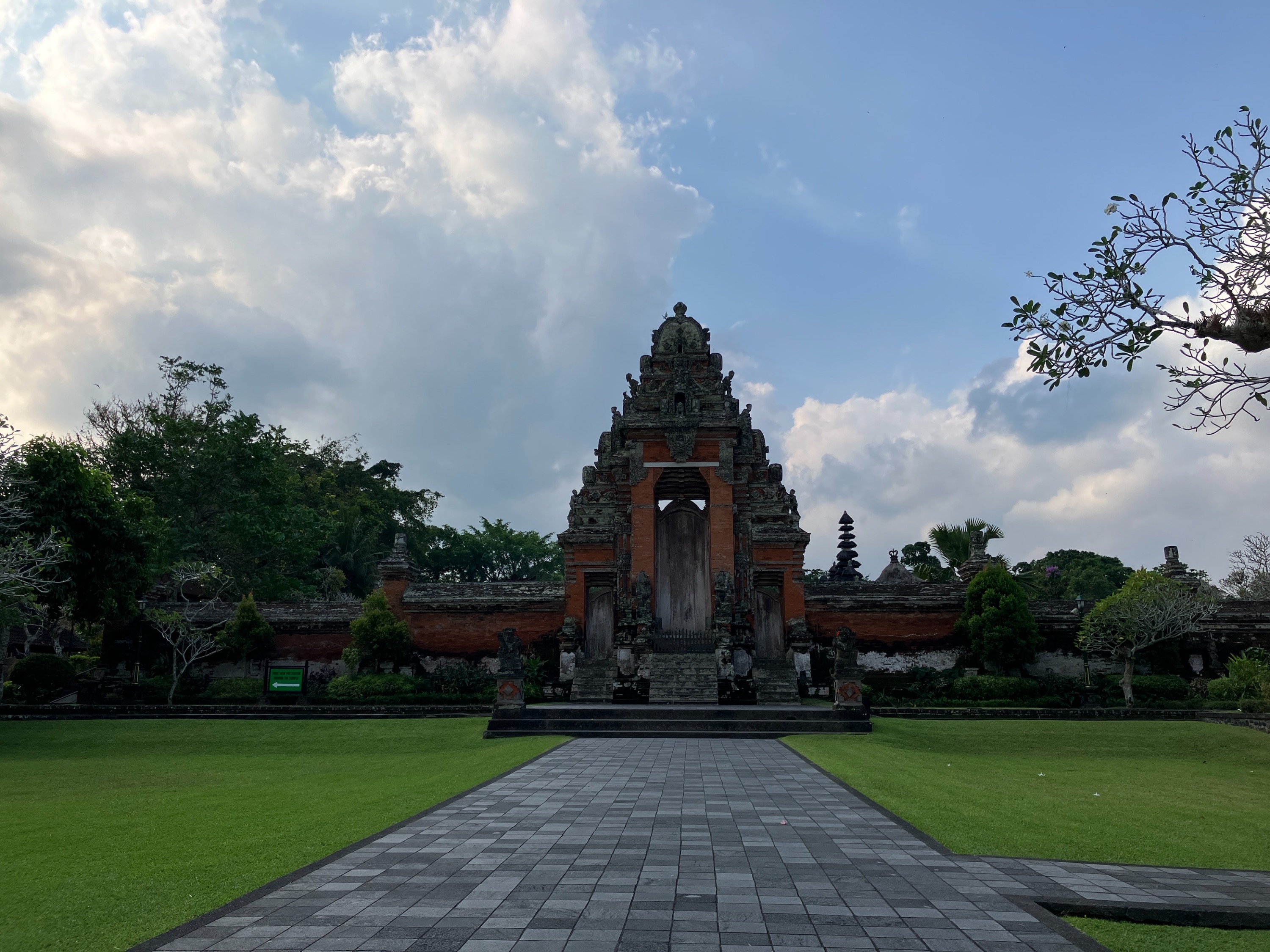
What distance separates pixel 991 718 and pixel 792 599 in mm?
5537

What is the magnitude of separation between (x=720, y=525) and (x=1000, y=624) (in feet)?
26.3

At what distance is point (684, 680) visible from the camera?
18.9m

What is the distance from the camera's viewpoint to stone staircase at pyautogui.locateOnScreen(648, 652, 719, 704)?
60.5 feet

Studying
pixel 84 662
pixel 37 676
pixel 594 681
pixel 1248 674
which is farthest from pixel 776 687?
pixel 84 662

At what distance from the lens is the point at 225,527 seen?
2784 cm

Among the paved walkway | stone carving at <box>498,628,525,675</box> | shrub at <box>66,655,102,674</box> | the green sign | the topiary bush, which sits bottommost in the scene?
the paved walkway

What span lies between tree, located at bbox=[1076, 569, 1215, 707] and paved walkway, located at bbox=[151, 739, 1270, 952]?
15429 millimetres

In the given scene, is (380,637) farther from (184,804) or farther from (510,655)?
(184,804)

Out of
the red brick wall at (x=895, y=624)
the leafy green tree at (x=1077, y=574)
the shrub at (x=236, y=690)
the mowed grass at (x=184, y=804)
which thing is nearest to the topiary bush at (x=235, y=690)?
the shrub at (x=236, y=690)

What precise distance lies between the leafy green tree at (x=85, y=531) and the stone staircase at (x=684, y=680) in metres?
12.3

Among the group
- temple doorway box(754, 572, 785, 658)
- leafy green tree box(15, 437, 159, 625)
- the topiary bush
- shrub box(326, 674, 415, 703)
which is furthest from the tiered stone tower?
leafy green tree box(15, 437, 159, 625)

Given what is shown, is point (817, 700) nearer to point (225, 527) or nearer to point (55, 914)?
point (55, 914)

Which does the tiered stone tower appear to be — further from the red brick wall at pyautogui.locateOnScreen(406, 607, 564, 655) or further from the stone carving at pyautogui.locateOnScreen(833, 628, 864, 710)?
the stone carving at pyautogui.locateOnScreen(833, 628, 864, 710)

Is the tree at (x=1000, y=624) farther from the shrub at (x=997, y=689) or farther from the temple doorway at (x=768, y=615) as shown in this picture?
the temple doorway at (x=768, y=615)
